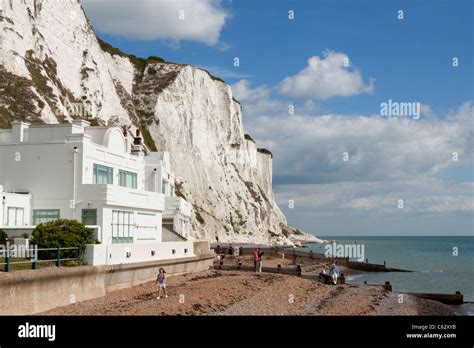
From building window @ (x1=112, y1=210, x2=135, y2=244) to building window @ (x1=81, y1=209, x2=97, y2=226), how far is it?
1.07 metres

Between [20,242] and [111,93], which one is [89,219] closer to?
[20,242]

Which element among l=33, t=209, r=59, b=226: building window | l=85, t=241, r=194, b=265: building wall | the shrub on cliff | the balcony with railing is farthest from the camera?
l=33, t=209, r=59, b=226: building window

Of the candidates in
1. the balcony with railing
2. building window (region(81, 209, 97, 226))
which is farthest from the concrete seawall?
the balcony with railing

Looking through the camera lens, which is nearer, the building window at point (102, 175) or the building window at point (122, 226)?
the building window at point (122, 226)

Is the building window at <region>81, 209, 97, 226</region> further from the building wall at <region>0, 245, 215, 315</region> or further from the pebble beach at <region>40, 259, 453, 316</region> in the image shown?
the pebble beach at <region>40, 259, 453, 316</region>

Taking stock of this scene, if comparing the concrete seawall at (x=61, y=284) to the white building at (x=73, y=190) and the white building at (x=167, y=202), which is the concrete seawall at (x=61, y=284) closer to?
the white building at (x=73, y=190)

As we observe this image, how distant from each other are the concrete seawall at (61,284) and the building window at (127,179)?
6735mm

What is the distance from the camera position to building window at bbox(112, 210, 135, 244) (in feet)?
101

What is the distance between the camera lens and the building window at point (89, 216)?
30062 mm

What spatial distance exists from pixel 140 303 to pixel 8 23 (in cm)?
5124

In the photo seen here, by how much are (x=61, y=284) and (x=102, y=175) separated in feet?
38.7

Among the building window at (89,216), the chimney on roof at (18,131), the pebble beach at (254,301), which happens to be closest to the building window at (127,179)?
the building window at (89,216)
